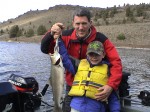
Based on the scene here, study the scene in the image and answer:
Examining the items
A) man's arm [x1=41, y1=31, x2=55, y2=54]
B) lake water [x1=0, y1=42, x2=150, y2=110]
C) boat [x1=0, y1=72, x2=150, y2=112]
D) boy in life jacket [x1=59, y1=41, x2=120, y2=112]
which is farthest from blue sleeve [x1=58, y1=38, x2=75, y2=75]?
lake water [x1=0, y1=42, x2=150, y2=110]

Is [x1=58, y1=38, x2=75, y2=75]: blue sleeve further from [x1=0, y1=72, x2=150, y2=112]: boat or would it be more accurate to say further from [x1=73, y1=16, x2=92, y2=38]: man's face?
[x1=0, y1=72, x2=150, y2=112]: boat

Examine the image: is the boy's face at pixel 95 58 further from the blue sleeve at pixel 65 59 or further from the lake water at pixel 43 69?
the lake water at pixel 43 69

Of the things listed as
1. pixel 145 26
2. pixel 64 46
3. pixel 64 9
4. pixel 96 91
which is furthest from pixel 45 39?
pixel 64 9

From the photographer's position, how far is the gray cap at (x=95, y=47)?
16.5 feet

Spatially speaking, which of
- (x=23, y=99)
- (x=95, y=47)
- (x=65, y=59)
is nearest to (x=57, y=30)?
(x=65, y=59)

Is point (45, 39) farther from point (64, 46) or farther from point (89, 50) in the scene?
point (89, 50)

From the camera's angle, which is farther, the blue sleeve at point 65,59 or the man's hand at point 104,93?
the blue sleeve at point 65,59

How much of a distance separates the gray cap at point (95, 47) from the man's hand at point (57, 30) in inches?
18.9

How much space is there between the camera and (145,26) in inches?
2138

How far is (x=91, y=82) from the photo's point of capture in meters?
4.98

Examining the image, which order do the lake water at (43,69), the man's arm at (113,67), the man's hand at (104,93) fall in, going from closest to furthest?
the man's hand at (104,93)
the man's arm at (113,67)
the lake water at (43,69)

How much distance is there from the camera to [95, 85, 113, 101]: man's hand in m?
4.93

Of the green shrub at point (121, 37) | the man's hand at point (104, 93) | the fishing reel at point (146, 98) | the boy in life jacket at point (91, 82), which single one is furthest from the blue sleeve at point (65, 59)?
the green shrub at point (121, 37)

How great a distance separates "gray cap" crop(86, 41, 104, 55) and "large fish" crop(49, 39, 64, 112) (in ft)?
1.57
